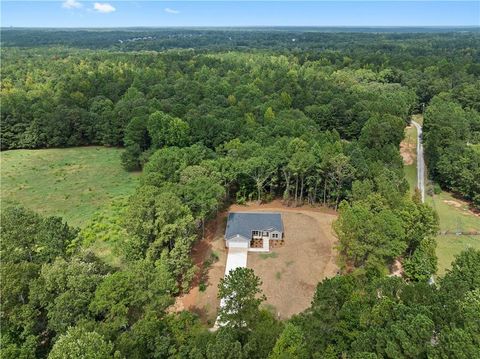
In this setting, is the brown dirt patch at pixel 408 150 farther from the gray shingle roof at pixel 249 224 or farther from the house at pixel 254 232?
the house at pixel 254 232

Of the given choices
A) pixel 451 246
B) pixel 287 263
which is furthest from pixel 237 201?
pixel 451 246

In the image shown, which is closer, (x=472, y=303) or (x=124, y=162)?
(x=472, y=303)

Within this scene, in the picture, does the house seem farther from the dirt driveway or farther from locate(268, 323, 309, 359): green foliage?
locate(268, 323, 309, 359): green foliage

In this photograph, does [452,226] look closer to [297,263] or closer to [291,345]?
[297,263]

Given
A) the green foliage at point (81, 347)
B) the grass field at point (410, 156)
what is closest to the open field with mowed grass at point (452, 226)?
the grass field at point (410, 156)

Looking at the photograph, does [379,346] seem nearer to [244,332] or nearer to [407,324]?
[407,324]

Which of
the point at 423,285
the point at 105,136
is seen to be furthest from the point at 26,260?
the point at 105,136
